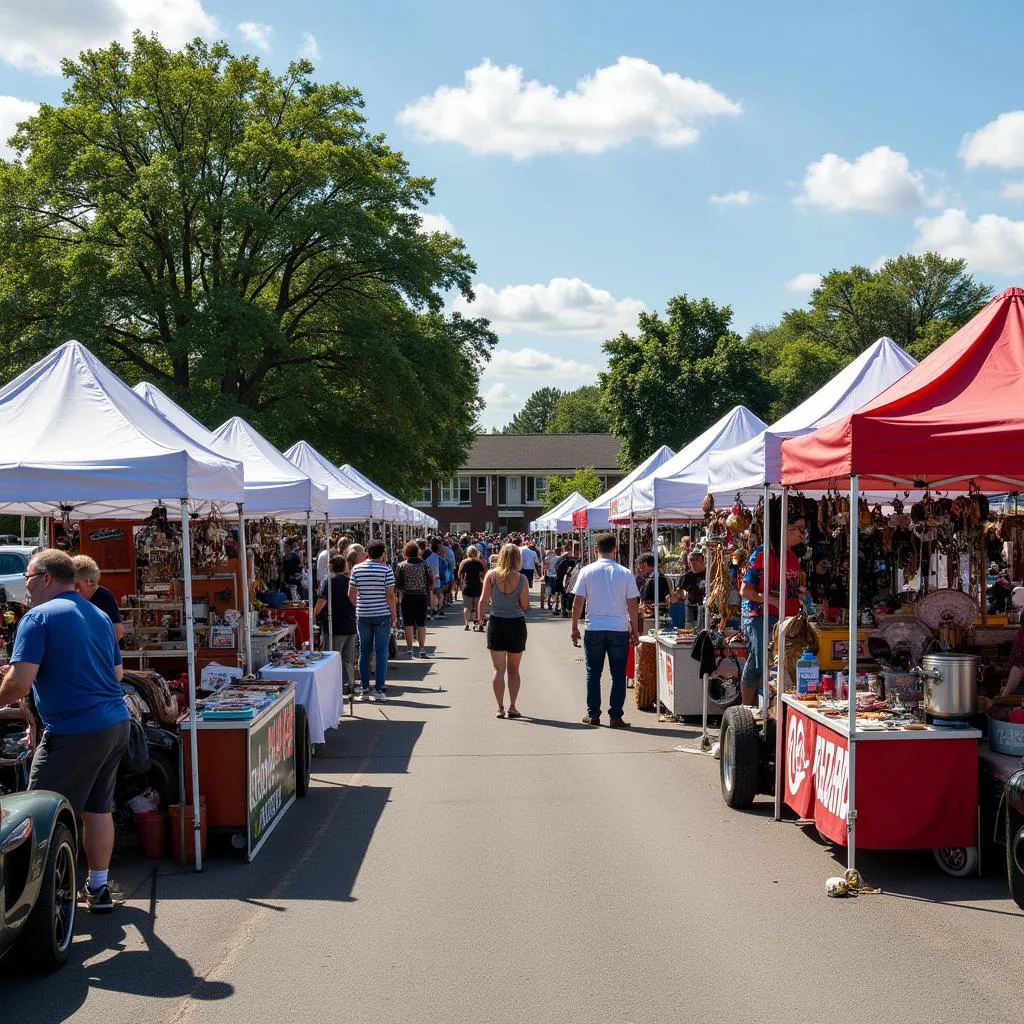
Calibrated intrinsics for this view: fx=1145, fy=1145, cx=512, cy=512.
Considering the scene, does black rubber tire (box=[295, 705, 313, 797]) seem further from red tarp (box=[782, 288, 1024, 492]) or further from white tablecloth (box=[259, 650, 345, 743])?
red tarp (box=[782, 288, 1024, 492])

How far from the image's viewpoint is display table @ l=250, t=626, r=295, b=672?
10.5 meters

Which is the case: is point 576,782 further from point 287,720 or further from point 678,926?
point 678,926

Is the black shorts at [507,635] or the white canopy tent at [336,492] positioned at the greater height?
the white canopy tent at [336,492]

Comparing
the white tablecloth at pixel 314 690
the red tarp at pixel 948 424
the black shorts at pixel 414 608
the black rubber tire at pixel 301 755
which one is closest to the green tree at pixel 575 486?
the black shorts at pixel 414 608

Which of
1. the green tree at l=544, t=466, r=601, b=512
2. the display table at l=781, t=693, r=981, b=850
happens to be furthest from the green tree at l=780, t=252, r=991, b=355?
the display table at l=781, t=693, r=981, b=850

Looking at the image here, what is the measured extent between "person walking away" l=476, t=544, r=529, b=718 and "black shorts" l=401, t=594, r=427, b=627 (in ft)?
23.2

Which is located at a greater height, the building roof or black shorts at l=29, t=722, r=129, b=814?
the building roof

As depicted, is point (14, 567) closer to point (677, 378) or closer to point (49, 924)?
point (49, 924)

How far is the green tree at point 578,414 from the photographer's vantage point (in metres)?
130

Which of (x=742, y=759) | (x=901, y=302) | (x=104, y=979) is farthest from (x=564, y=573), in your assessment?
(x=901, y=302)

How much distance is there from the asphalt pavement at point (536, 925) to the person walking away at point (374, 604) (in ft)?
17.9

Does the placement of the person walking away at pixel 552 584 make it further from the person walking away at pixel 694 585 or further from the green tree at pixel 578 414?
the green tree at pixel 578 414

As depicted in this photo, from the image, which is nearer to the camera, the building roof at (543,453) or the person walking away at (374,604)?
the person walking away at (374,604)

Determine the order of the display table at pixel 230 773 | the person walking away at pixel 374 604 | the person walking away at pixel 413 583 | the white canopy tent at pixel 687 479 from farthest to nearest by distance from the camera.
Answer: the person walking away at pixel 413 583 < the person walking away at pixel 374 604 < the white canopy tent at pixel 687 479 < the display table at pixel 230 773
